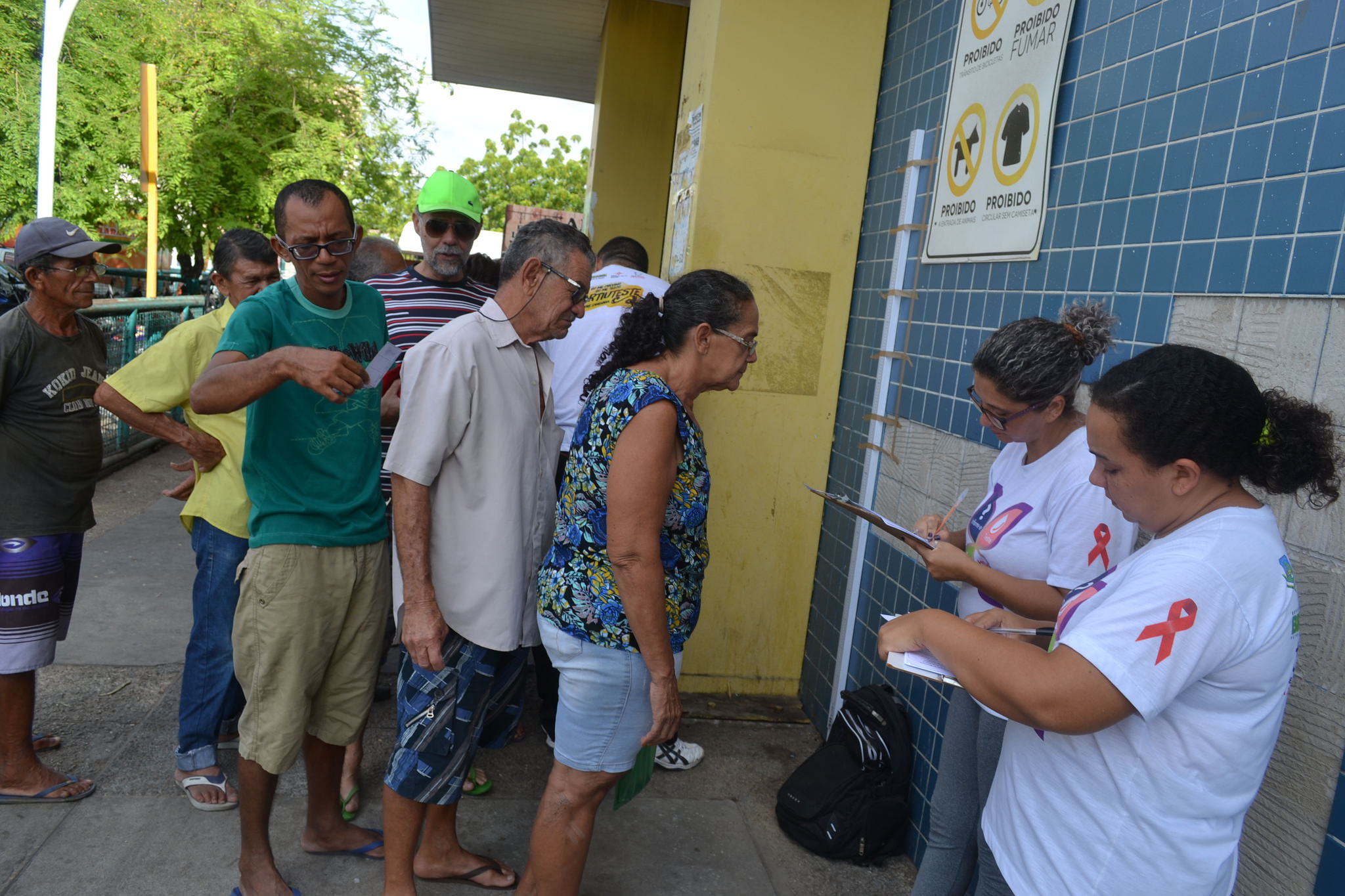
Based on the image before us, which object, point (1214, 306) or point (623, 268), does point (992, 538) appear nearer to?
point (1214, 306)

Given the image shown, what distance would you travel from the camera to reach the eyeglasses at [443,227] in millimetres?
3678

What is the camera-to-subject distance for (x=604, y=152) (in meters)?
8.05

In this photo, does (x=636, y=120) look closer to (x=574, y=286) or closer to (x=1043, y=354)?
(x=574, y=286)

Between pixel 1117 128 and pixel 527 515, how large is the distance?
75.4 inches

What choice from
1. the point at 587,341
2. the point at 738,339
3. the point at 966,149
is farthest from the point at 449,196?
the point at 966,149

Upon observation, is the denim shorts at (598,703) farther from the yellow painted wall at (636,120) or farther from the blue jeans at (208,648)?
the yellow painted wall at (636,120)

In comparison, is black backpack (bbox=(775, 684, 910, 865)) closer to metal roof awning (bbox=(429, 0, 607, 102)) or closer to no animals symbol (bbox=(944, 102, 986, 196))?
no animals symbol (bbox=(944, 102, 986, 196))

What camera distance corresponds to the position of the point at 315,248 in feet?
8.34

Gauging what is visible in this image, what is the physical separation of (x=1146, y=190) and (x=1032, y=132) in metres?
0.62

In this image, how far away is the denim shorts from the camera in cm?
229

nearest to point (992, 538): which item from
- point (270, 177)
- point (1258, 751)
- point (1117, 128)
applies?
point (1258, 751)

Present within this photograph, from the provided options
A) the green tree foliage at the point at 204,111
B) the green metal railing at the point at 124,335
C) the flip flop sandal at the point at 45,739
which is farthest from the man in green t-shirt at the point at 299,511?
the green tree foliage at the point at 204,111

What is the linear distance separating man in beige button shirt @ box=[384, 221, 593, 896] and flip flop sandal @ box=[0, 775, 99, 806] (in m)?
1.37

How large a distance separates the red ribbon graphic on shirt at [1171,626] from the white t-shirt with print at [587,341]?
2.87 metres
